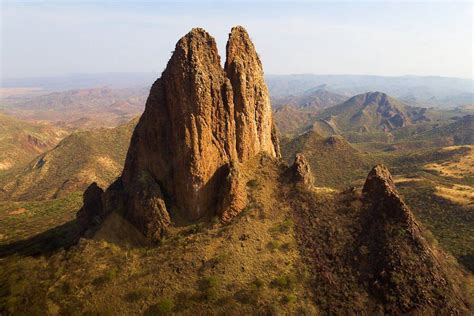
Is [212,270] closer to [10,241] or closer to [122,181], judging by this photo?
[122,181]

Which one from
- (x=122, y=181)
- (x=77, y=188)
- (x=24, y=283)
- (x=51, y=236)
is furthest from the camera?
(x=77, y=188)

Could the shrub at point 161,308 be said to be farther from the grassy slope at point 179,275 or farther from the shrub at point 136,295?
the shrub at point 136,295

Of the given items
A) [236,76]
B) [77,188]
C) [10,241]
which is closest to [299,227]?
[236,76]

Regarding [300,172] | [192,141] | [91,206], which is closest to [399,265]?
[300,172]

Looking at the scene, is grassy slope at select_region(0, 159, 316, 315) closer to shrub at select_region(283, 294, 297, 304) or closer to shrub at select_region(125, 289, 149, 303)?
shrub at select_region(283, 294, 297, 304)

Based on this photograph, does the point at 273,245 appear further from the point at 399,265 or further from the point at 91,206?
the point at 91,206

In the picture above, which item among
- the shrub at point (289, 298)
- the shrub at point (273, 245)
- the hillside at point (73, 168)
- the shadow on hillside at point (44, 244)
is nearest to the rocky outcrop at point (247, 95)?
the shrub at point (273, 245)

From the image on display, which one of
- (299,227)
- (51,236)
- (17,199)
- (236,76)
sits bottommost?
(17,199)
